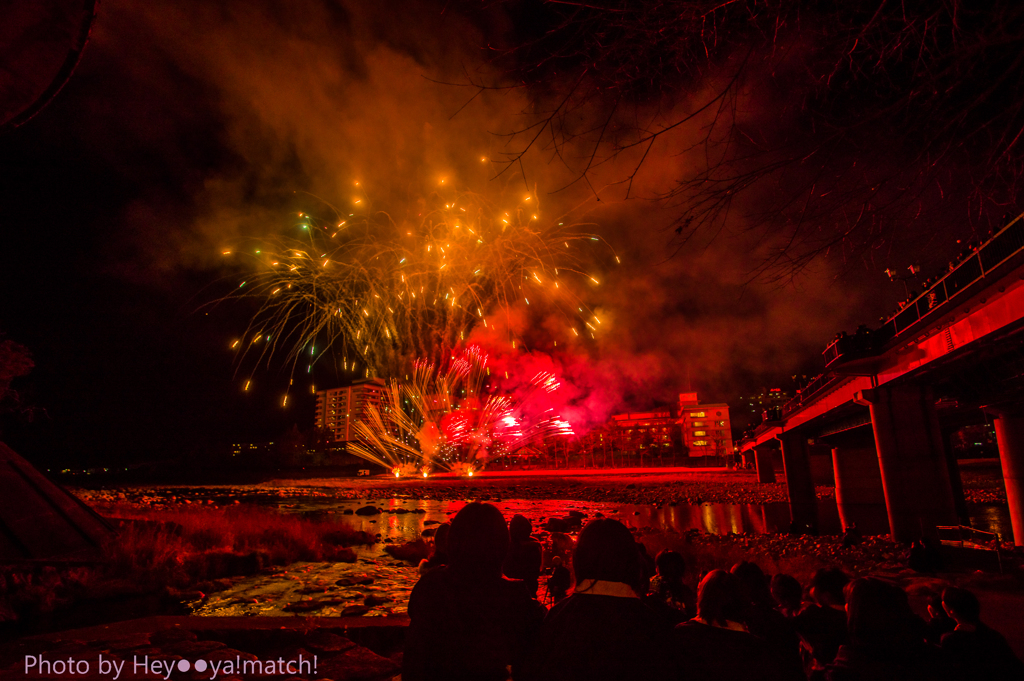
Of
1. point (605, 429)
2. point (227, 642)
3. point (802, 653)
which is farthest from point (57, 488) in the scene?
point (605, 429)

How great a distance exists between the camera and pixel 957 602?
3.71m

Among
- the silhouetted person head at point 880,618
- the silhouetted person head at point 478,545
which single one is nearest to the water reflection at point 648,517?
the silhouetted person head at point 478,545

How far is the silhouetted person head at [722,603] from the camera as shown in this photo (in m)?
3.01

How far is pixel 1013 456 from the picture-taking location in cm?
2016

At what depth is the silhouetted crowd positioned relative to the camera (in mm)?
2592

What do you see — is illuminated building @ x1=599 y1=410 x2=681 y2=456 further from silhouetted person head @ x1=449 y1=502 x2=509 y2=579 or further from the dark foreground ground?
silhouetted person head @ x1=449 y1=502 x2=509 y2=579

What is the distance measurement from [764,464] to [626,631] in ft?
229

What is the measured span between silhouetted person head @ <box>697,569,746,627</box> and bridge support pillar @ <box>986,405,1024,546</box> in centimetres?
2426

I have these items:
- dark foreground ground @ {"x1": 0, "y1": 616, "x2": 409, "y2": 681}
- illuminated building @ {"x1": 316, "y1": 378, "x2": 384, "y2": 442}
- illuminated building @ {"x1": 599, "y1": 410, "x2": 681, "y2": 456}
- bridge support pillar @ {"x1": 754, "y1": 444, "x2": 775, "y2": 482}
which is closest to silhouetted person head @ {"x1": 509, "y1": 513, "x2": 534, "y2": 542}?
dark foreground ground @ {"x1": 0, "y1": 616, "x2": 409, "y2": 681}

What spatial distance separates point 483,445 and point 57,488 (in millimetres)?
93176

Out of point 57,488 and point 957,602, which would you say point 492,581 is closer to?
point 957,602

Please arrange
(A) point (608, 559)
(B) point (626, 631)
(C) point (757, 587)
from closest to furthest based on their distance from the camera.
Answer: (B) point (626, 631) → (A) point (608, 559) → (C) point (757, 587)

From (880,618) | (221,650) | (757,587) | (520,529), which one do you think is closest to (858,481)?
(520,529)

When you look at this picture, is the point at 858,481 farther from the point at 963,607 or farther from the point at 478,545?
the point at 478,545
